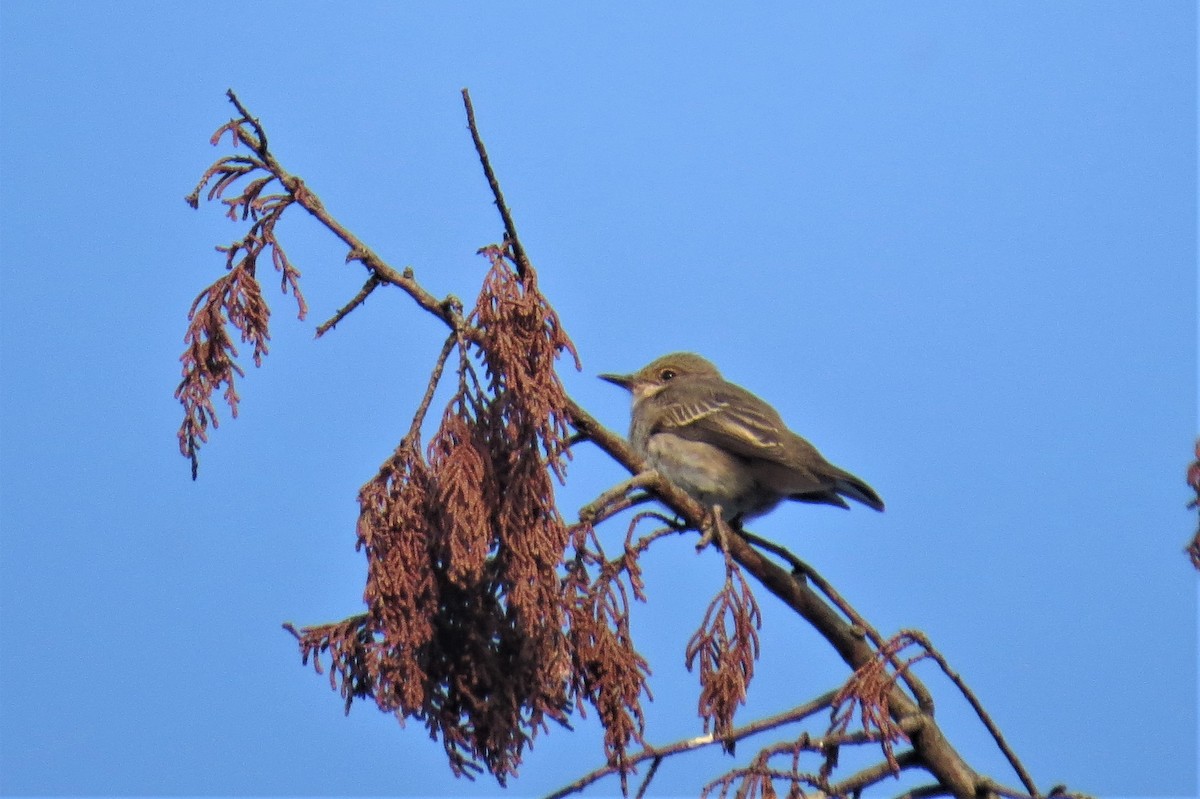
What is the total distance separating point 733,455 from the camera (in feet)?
23.0

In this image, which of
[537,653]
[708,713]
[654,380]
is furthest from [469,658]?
[654,380]

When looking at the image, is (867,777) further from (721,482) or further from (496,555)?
(721,482)

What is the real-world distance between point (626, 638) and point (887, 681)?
622 mm

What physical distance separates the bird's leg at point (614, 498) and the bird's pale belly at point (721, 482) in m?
3.33

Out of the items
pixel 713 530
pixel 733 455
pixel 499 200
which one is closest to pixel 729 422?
pixel 733 455

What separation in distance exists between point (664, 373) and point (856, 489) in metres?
2.15

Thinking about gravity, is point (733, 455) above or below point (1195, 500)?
above

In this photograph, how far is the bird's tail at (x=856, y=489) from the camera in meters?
6.56

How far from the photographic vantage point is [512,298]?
336 centimetres

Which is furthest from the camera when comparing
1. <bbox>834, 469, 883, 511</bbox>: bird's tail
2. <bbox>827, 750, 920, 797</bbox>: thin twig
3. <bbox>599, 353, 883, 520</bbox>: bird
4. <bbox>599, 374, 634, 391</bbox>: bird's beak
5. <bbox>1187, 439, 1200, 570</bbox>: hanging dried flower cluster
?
<bbox>599, 374, 634, 391</bbox>: bird's beak

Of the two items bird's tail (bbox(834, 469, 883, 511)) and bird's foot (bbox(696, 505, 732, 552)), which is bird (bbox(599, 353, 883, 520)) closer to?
bird's tail (bbox(834, 469, 883, 511))

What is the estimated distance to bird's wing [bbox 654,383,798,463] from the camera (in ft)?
22.6

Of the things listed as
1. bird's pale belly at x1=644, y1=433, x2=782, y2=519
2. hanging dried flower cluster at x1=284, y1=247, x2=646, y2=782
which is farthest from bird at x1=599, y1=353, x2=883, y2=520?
hanging dried flower cluster at x1=284, y1=247, x2=646, y2=782

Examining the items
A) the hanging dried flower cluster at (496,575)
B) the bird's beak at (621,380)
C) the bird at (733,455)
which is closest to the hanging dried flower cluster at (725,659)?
the hanging dried flower cluster at (496,575)
